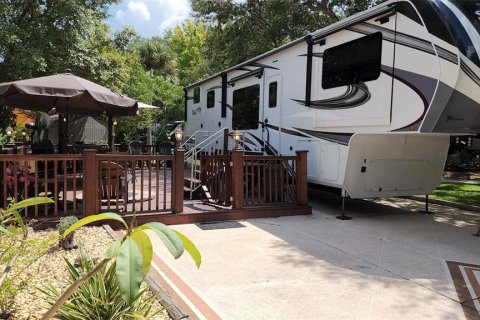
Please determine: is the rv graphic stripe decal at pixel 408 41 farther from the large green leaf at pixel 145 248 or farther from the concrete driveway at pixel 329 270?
the large green leaf at pixel 145 248

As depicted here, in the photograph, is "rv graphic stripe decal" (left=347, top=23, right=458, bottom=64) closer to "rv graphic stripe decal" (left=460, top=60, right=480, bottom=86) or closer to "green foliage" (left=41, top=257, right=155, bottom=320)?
"rv graphic stripe decal" (left=460, top=60, right=480, bottom=86)

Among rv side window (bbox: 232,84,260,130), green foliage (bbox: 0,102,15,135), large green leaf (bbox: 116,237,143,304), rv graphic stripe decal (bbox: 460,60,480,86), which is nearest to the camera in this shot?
large green leaf (bbox: 116,237,143,304)

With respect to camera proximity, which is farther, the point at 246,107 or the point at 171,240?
the point at 246,107

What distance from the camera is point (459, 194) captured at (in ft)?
31.5

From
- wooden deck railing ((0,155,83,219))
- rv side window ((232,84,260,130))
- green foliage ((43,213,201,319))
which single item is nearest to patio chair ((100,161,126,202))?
wooden deck railing ((0,155,83,219))

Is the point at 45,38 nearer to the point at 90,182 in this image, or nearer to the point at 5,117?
the point at 5,117

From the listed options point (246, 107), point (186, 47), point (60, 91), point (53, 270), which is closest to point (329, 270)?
point (53, 270)

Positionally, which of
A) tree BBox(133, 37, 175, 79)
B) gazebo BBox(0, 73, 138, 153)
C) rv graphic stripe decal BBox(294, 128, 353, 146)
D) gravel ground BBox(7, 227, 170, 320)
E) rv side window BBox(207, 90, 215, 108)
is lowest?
gravel ground BBox(7, 227, 170, 320)

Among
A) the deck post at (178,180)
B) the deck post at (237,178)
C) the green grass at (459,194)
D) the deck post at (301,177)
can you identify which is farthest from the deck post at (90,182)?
the green grass at (459,194)

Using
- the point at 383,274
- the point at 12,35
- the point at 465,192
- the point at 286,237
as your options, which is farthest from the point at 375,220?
the point at 12,35

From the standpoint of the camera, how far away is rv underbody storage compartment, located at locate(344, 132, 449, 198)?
636 centimetres

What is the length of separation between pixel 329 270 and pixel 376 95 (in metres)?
2.89

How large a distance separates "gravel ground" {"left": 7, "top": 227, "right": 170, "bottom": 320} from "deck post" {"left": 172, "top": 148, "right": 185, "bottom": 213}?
125 cm

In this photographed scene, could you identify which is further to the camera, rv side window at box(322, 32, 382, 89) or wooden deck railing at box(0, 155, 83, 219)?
rv side window at box(322, 32, 382, 89)
